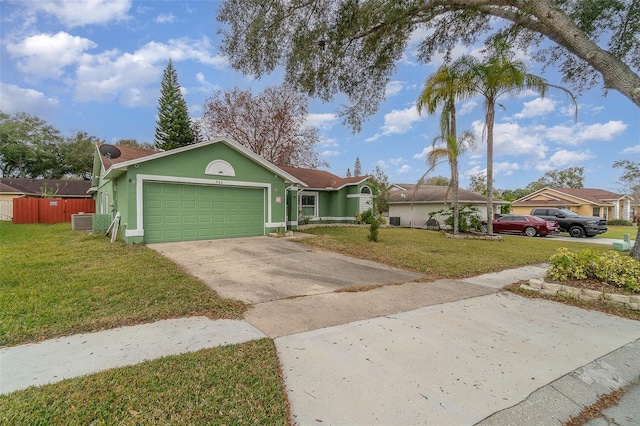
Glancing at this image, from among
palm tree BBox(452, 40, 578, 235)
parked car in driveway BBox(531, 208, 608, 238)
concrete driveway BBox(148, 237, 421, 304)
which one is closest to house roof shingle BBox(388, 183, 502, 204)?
parked car in driveway BBox(531, 208, 608, 238)

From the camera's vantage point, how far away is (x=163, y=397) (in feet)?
7.64

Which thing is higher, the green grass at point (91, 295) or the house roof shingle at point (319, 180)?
the house roof shingle at point (319, 180)

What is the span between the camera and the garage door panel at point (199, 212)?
1051 cm

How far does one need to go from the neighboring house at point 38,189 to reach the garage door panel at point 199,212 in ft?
77.8

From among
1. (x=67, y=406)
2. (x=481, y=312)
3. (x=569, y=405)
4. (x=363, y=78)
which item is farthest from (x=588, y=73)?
(x=67, y=406)

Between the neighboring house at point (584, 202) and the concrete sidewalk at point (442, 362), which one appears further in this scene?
the neighboring house at point (584, 202)

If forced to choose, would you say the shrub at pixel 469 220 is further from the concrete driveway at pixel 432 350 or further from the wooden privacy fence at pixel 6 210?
the wooden privacy fence at pixel 6 210

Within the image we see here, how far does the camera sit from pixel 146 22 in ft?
30.0

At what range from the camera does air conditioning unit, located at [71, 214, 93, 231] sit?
15091 mm

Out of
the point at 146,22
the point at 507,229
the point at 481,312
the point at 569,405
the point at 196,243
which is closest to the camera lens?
the point at 569,405

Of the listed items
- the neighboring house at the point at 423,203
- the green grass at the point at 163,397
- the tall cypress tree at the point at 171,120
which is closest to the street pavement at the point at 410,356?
the green grass at the point at 163,397

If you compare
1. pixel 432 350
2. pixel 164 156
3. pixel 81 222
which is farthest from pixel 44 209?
pixel 432 350

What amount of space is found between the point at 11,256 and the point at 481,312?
1117 centimetres

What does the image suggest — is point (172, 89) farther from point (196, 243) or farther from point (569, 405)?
point (569, 405)
